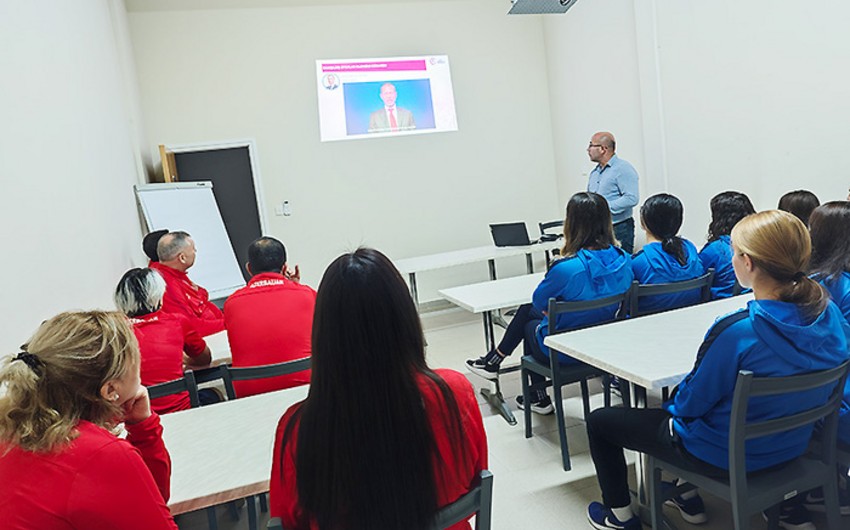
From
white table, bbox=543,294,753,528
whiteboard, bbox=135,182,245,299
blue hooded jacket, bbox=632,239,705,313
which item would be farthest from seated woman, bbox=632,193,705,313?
whiteboard, bbox=135,182,245,299

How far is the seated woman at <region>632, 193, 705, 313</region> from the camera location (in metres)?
2.60

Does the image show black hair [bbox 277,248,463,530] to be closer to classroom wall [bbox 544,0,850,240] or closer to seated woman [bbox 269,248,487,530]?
seated woman [bbox 269,248,487,530]

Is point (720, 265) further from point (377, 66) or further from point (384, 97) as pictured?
point (377, 66)

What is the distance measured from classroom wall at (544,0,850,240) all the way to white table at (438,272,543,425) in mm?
1898

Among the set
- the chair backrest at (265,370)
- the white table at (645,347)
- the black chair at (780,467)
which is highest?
the chair backrest at (265,370)

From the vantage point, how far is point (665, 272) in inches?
103

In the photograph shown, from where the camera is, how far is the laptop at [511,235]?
523 centimetres

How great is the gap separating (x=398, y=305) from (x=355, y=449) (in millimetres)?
266

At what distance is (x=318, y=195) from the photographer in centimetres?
572

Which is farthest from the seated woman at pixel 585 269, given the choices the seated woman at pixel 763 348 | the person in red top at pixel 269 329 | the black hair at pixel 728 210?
the person in red top at pixel 269 329

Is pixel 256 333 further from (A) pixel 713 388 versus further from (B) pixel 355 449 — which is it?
(A) pixel 713 388

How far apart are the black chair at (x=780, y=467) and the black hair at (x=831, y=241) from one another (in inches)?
21.1

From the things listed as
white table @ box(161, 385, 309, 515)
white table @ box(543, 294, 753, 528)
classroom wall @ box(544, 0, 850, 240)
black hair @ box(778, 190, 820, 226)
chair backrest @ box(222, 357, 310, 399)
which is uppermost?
classroom wall @ box(544, 0, 850, 240)

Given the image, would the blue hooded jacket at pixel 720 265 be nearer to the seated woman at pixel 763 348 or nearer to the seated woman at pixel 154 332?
the seated woman at pixel 763 348
